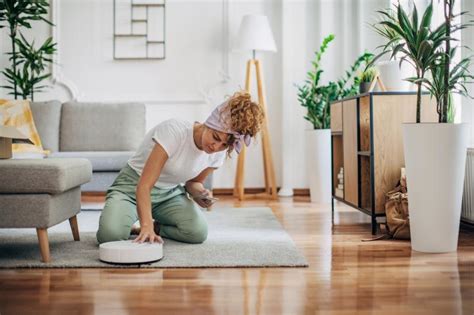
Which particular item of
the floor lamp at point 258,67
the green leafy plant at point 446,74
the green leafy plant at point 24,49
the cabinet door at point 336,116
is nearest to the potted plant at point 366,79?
the cabinet door at point 336,116

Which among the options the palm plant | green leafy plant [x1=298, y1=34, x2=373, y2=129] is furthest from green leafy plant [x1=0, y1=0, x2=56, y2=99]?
the palm plant

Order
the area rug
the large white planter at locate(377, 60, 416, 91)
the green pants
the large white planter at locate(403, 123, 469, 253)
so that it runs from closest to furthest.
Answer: the area rug
the large white planter at locate(403, 123, 469, 253)
the green pants
the large white planter at locate(377, 60, 416, 91)

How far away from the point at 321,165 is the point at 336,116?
945mm

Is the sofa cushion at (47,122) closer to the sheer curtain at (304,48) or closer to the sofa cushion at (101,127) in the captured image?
the sofa cushion at (101,127)

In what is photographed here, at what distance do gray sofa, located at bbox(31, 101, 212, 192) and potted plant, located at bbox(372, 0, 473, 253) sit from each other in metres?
2.66

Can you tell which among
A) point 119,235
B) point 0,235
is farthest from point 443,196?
Answer: point 0,235

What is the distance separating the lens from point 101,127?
4.90 metres

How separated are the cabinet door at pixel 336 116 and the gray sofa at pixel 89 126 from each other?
1.63 metres

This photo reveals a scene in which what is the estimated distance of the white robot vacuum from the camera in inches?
94.1

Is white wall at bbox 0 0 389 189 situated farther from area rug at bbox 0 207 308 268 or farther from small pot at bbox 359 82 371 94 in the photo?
area rug at bbox 0 207 308 268

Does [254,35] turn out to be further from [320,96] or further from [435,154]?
[435,154]

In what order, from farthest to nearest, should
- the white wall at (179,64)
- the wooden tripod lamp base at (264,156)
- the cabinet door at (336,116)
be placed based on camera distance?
the white wall at (179,64), the wooden tripod lamp base at (264,156), the cabinet door at (336,116)

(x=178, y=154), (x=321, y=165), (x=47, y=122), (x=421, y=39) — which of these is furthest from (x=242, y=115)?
(x=47, y=122)

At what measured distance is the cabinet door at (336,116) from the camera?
12.8ft
